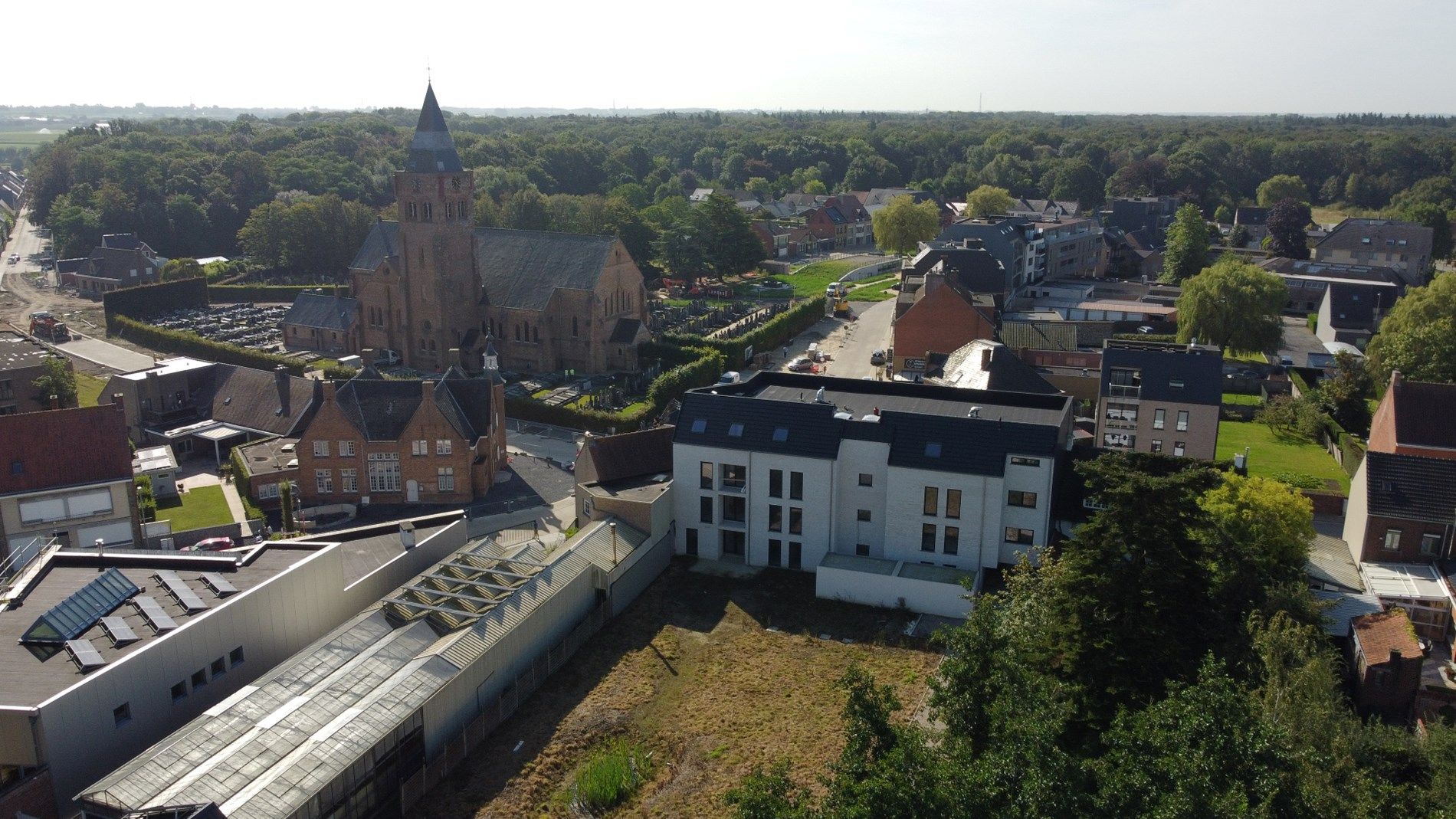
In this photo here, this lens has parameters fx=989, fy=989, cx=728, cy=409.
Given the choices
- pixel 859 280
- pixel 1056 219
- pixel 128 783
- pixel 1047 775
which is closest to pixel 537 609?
pixel 128 783

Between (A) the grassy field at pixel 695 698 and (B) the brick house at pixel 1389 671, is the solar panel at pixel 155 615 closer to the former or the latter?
(A) the grassy field at pixel 695 698

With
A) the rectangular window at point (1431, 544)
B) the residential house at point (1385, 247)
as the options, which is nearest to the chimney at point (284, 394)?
the rectangular window at point (1431, 544)

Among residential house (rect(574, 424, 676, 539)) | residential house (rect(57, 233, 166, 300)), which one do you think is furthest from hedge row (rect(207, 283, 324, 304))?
residential house (rect(574, 424, 676, 539))

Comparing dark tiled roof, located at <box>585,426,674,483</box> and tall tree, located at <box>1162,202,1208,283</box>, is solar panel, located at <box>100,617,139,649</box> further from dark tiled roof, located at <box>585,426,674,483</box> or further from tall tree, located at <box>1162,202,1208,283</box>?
tall tree, located at <box>1162,202,1208,283</box>

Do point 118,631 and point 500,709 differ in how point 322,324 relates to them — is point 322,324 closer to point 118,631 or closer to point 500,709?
point 118,631

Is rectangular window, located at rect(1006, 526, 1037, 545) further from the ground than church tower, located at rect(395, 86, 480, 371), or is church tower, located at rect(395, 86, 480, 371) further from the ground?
church tower, located at rect(395, 86, 480, 371)

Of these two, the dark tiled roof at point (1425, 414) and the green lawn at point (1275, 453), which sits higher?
the dark tiled roof at point (1425, 414)
